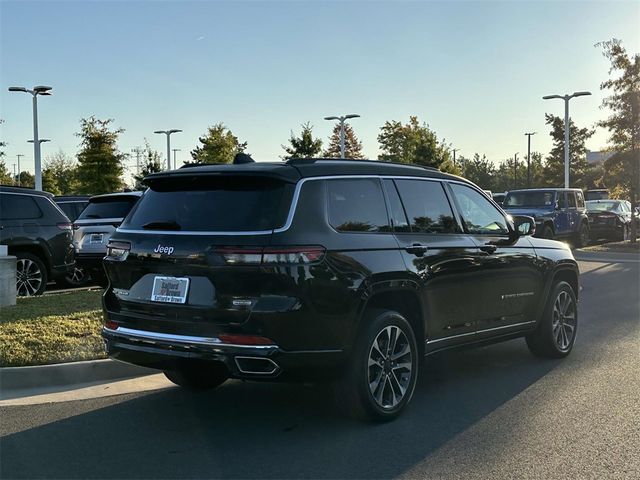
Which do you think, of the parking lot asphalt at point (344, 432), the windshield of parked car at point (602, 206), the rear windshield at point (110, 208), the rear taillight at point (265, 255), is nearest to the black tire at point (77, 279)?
the rear windshield at point (110, 208)

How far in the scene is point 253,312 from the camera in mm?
4277

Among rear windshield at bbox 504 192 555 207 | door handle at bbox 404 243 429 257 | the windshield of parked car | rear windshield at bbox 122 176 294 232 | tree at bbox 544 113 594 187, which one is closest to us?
rear windshield at bbox 122 176 294 232

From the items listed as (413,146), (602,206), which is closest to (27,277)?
(602,206)

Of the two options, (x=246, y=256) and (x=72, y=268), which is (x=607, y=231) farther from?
(x=246, y=256)

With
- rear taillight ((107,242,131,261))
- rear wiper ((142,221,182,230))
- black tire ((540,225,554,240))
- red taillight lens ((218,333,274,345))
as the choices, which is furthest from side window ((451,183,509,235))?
black tire ((540,225,554,240))

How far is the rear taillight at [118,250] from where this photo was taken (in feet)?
15.9

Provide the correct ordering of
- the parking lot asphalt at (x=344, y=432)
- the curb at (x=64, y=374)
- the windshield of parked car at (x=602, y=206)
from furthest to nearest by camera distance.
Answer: the windshield of parked car at (x=602, y=206)
the curb at (x=64, y=374)
the parking lot asphalt at (x=344, y=432)

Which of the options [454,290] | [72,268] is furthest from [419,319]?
[72,268]

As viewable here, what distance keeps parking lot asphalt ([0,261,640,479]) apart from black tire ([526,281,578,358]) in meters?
0.37

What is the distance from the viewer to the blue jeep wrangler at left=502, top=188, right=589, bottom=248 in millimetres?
20844

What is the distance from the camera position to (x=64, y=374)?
20.0ft

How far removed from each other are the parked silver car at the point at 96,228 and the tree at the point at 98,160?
2867 cm

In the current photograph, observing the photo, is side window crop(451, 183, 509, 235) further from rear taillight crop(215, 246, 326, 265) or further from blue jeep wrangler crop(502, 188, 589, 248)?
blue jeep wrangler crop(502, 188, 589, 248)

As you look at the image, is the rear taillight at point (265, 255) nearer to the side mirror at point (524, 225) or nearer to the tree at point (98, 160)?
the side mirror at point (524, 225)
